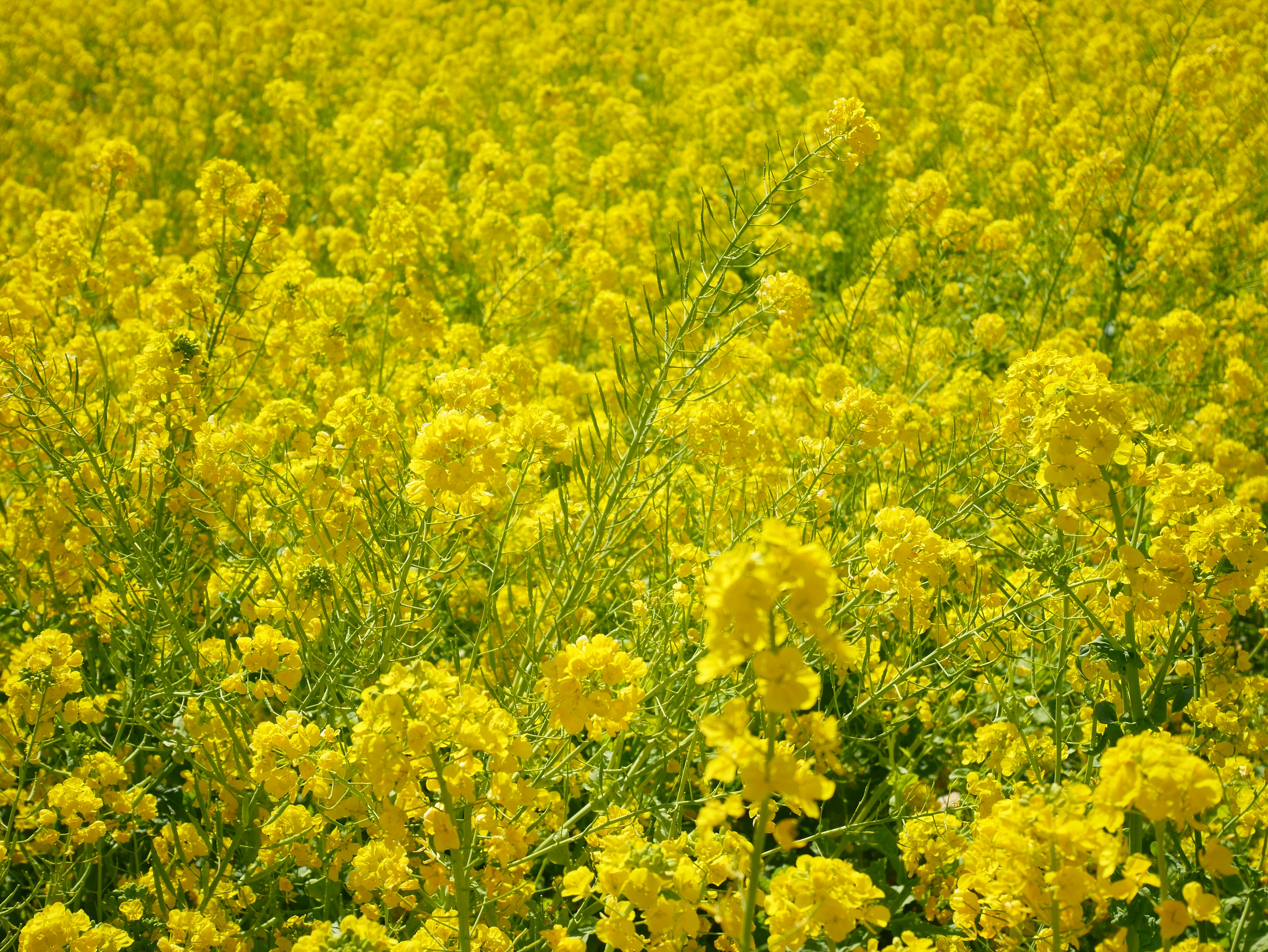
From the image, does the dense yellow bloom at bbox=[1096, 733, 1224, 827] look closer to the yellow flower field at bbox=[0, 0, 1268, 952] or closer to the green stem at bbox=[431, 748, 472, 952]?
the yellow flower field at bbox=[0, 0, 1268, 952]

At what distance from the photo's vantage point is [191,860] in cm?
225

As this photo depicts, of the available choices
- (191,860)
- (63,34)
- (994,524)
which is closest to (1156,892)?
(994,524)

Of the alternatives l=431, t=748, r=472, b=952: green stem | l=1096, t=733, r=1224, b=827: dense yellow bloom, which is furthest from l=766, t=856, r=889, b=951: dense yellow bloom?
l=431, t=748, r=472, b=952: green stem

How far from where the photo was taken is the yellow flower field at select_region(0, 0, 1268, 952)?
5.13 feet

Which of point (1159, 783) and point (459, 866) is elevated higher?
point (1159, 783)

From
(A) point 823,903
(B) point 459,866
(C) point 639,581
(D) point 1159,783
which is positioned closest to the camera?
(D) point 1159,783

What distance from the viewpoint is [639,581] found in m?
2.49

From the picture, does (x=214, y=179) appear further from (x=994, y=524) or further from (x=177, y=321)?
(x=994, y=524)

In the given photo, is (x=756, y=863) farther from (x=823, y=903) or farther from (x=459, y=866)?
(x=459, y=866)

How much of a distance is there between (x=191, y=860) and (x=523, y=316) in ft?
8.23

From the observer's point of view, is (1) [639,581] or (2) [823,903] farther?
(1) [639,581]

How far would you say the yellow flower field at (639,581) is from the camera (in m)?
1.56

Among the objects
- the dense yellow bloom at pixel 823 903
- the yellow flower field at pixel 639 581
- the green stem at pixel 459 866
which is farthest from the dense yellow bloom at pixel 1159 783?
the green stem at pixel 459 866

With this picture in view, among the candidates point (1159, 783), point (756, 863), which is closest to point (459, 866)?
point (756, 863)
